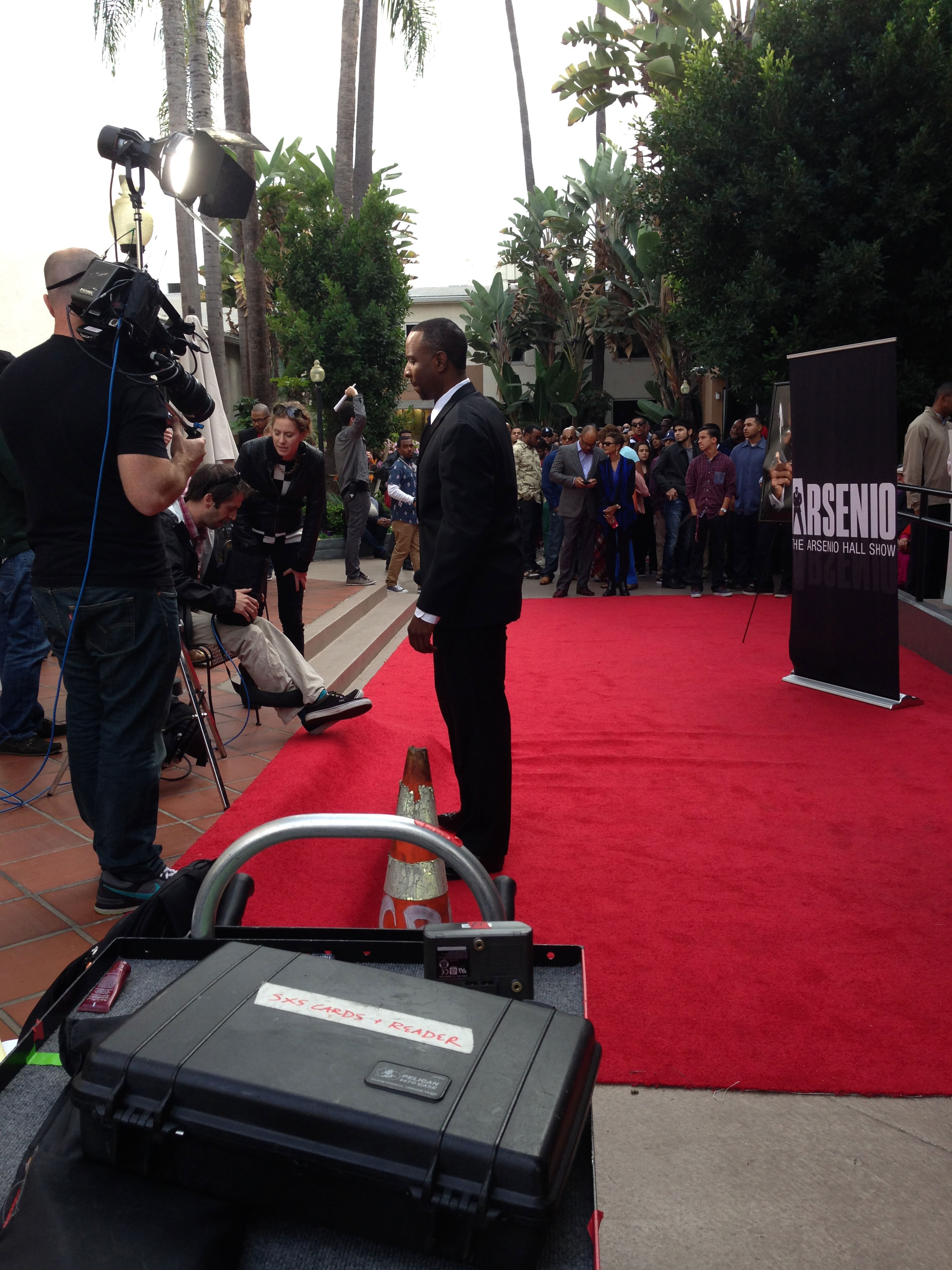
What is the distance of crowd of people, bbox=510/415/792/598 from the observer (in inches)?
456

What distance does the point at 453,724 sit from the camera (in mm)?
3826

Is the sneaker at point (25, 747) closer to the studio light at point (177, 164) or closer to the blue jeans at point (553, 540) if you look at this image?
the studio light at point (177, 164)

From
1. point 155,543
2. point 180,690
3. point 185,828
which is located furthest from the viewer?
point 180,690

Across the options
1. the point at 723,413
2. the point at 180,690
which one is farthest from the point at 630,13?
the point at 180,690

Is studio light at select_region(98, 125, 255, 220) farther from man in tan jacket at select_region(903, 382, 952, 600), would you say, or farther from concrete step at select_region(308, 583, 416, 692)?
man in tan jacket at select_region(903, 382, 952, 600)

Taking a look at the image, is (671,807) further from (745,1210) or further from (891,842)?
(745,1210)

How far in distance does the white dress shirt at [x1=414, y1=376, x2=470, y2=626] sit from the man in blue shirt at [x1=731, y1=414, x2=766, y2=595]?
818cm

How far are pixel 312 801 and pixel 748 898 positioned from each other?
78.4 inches

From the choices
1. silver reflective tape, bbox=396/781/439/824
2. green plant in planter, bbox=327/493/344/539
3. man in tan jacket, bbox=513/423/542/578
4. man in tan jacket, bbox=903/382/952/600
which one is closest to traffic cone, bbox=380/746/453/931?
silver reflective tape, bbox=396/781/439/824

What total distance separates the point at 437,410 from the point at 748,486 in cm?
847

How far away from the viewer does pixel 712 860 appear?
13.3 feet

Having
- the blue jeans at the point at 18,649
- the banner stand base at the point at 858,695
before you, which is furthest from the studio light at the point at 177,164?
the banner stand base at the point at 858,695

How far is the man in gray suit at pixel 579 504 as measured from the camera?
1153 centimetres

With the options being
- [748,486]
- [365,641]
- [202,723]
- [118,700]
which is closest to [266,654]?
[202,723]
